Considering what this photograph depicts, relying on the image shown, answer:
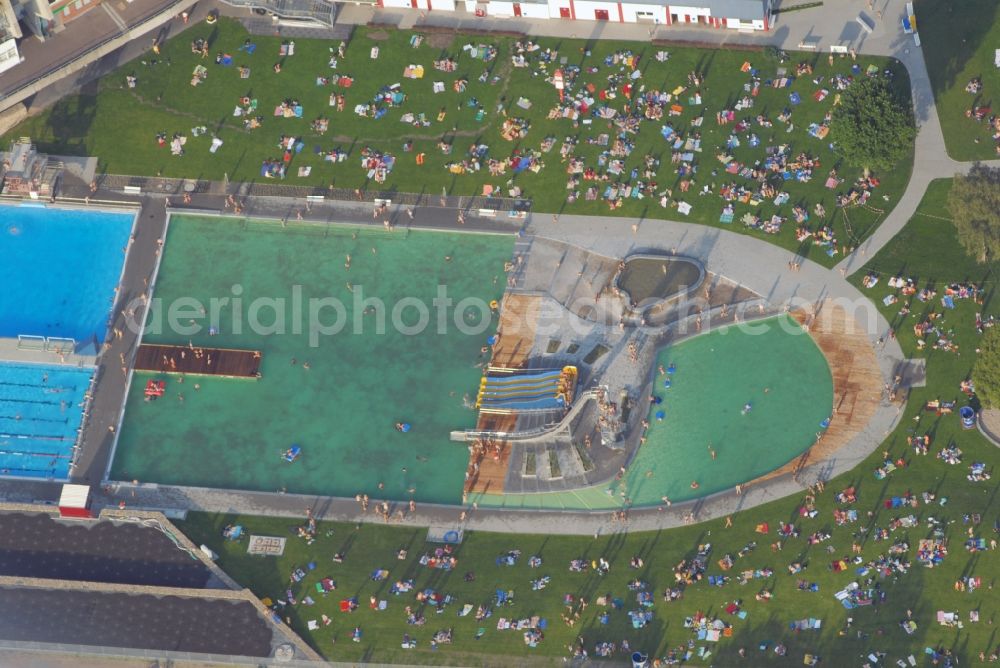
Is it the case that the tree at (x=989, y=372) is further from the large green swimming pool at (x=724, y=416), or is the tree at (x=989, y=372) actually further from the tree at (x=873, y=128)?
the tree at (x=873, y=128)

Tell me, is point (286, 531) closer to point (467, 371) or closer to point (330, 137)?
point (467, 371)

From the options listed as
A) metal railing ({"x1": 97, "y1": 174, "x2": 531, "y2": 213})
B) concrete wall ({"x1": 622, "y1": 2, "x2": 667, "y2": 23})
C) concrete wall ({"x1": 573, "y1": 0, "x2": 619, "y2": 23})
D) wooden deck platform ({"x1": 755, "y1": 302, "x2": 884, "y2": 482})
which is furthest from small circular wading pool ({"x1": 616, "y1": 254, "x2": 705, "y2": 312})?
concrete wall ({"x1": 573, "y1": 0, "x2": 619, "y2": 23})

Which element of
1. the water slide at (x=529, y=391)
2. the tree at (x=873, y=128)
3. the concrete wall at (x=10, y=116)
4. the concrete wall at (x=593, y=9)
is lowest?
the water slide at (x=529, y=391)

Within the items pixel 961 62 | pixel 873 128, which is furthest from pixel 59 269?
pixel 961 62

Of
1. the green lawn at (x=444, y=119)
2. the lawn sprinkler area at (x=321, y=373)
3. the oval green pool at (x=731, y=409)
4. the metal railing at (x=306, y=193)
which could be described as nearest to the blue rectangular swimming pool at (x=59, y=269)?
the metal railing at (x=306, y=193)

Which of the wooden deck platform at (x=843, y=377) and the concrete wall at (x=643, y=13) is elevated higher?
the concrete wall at (x=643, y=13)

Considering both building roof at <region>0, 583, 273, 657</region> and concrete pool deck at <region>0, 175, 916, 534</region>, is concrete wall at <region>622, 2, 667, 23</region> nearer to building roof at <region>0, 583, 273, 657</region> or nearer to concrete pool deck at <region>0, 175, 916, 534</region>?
concrete pool deck at <region>0, 175, 916, 534</region>

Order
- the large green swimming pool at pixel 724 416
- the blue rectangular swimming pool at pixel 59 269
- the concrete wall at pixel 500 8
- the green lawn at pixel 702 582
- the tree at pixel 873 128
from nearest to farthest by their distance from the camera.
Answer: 1. the green lawn at pixel 702 582
2. the large green swimming pool at pixel 724 416
3. the tree at pixel 873 128
4. the blue rectangular swimming pool at pixel 59 269
5. the concrete wall at pixel 500 8

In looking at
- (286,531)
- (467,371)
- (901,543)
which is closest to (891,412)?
(901,543)
